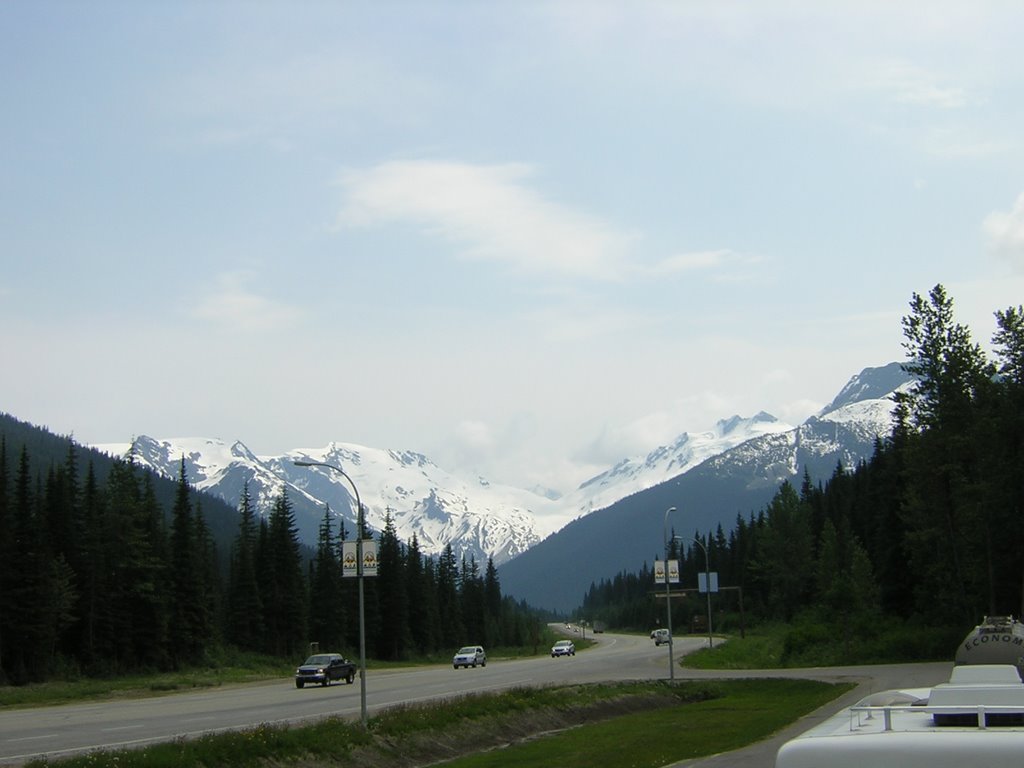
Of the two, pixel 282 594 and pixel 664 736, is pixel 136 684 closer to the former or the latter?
pixel 282 594

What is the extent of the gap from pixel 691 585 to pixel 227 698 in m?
141

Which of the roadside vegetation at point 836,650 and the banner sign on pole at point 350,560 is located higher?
the banner sign on pole at point 350,560

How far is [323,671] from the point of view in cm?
6316

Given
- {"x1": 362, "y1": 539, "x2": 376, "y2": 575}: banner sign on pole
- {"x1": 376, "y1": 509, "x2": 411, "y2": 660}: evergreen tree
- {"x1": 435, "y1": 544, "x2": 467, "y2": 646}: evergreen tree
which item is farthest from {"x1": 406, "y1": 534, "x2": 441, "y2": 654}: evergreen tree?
{"x1": 362, "y1": 539, "x2": 376, "y2": 575}: banner sign on pole

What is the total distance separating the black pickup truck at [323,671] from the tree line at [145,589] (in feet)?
58.2

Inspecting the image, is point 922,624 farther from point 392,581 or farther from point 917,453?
point 392,581

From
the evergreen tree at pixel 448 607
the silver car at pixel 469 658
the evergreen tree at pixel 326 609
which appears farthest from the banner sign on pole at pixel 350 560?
the evergreen tree at pixel 448 607

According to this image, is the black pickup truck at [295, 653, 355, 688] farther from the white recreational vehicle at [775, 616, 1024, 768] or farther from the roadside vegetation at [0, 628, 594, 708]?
the white recreational vehicle at [775, 616, 1024, 768]

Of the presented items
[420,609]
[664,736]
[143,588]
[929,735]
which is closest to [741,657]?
[143,588]

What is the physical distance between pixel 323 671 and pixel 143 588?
25.3 m

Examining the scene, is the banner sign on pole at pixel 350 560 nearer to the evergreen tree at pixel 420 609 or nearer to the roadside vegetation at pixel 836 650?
the roadside vegetation at pixel 836 650

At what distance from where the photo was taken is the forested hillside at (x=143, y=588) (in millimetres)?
73500

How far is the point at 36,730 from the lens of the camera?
3453 centimetres

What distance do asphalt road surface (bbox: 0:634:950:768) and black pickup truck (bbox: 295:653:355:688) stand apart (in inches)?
24.3
